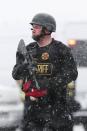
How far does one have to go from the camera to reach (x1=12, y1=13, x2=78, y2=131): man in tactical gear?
7672mm

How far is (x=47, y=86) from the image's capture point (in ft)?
25.1

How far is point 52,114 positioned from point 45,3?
41370 mm

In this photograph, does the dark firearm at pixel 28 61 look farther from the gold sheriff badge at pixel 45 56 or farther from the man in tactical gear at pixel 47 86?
the gold sheriff badge at pixel 45 56

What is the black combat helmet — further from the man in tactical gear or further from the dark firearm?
the dark firearm

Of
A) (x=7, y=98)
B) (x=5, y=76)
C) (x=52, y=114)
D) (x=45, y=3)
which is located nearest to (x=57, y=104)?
(x=52, y=114)

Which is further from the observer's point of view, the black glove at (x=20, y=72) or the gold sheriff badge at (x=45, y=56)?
the gold sheriff badge at (x=45, y=56)

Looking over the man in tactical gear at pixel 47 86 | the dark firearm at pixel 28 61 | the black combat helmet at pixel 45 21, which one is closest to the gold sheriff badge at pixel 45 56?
the man in tactical gear at pixel 47 86

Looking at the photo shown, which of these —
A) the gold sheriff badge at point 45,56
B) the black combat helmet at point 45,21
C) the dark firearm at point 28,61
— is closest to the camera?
the dark firearm at point 28,61

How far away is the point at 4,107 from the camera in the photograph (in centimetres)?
1277

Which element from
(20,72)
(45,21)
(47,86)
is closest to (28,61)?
(20,72)

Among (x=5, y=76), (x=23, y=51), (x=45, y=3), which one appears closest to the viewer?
(x=23, y=51)

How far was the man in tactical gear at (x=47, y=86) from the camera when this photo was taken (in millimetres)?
7672

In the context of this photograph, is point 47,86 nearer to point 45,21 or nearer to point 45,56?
point 45,56

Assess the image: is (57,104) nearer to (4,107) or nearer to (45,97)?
(45,97)
